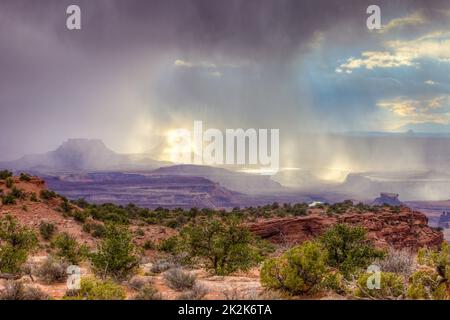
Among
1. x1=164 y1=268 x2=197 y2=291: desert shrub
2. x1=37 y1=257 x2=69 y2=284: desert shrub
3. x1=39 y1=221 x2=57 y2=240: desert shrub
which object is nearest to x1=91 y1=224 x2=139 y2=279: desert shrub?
x1=37 y1=257 x2=69 y2=284: desert shrub

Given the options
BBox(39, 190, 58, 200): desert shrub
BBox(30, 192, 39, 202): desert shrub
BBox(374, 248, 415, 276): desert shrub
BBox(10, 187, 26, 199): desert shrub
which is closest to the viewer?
BBox(374, 248, 415, 276): desert shrub

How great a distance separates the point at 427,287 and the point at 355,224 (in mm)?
40011

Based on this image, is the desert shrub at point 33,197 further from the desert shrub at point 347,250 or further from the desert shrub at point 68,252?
the desert shrub at point 347,250

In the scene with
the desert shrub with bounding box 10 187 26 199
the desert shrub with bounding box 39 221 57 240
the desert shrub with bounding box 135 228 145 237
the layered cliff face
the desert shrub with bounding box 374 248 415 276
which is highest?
the desert shrub with bounding box 374 248 415 276

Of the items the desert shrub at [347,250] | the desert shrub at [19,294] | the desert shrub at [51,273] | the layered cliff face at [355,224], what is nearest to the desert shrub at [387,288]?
the desert shrub at [347,250]

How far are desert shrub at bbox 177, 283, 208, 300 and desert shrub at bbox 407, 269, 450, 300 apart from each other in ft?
17.4

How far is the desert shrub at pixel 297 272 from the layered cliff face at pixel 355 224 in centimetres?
3631

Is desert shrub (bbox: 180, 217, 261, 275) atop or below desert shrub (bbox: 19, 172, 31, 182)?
below

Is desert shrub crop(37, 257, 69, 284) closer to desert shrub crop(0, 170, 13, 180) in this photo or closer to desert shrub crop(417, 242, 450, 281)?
desert shrub crop(417, 242, 450, 281)

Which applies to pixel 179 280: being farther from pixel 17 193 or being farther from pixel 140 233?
pixel 17 193

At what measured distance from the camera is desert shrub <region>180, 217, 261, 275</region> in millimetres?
19312

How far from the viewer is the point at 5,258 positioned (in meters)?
16.2
